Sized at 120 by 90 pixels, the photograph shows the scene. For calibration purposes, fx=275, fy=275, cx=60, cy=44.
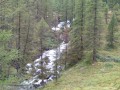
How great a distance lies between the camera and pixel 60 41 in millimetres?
77312

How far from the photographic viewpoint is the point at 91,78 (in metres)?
46.6

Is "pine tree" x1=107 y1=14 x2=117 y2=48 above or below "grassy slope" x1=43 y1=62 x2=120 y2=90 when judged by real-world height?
above

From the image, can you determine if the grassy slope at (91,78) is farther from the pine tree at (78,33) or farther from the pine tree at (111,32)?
the pine tree at (111,32)

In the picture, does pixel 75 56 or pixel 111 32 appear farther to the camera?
pixel 111 32

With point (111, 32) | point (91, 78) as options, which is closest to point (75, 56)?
point (111, 32)

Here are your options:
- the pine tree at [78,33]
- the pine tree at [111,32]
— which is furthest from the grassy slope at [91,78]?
the pine tree at [111,32]

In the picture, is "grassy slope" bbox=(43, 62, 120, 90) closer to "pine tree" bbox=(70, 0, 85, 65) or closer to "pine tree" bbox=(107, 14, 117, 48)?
"pine tree" bbox=(70, 0, 85, 65)

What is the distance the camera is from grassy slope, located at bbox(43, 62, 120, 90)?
4238cm

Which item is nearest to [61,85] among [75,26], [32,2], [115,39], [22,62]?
[22,62]

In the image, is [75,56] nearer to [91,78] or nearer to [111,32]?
[111,32]

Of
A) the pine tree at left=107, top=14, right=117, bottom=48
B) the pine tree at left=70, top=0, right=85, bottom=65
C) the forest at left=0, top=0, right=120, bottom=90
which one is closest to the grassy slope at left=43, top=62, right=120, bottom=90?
the forest at left=0, top=0, right=120, bottom=90

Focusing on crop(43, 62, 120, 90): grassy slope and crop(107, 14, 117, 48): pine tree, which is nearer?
crop(43, 62, 120, 90): grassy slope

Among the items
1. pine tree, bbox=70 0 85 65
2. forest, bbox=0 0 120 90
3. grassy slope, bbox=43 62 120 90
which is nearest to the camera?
grassy slope, bbox=43 62 120 90

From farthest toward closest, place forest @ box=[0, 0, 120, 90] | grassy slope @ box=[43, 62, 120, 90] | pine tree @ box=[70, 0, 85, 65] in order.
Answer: pine tree @ box=[70, 0, 85, 65]
forest @ box=[0, 0, 120, 90]
grassy slope @ box=[43, 62, 120, 90]
